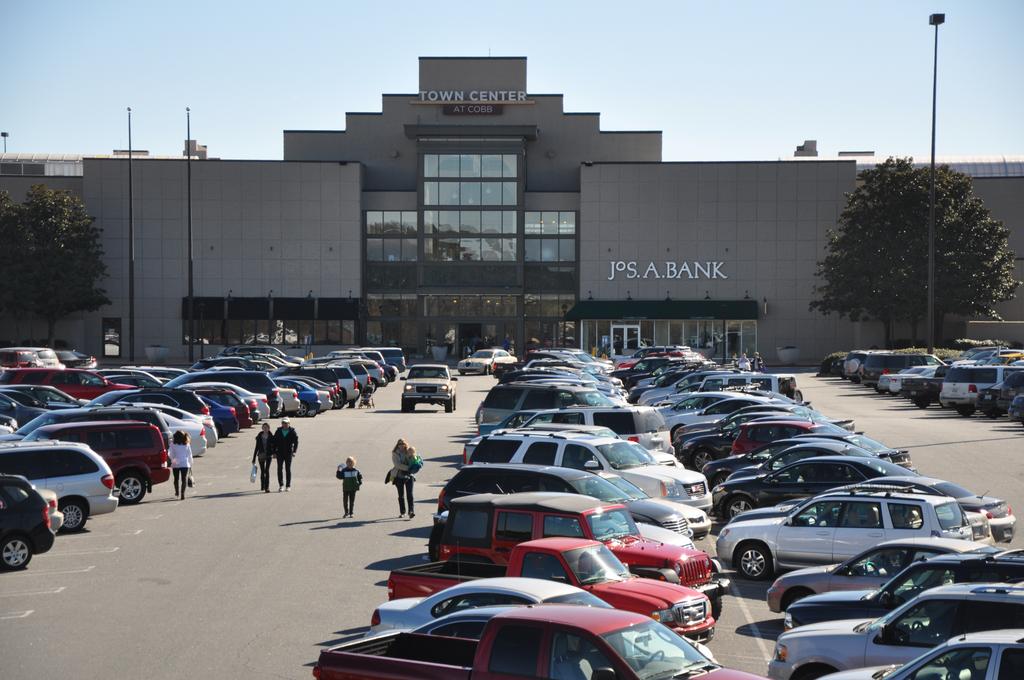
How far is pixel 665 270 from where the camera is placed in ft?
284

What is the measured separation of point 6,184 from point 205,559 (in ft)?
255

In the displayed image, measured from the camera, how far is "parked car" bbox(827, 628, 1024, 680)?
28.0ft

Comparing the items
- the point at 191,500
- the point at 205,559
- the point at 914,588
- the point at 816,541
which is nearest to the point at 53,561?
the point at 205,559

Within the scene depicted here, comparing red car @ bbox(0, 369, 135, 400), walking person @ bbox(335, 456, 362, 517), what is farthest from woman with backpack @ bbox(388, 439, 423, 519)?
red car @ bbox(0, 369, 135, 400)

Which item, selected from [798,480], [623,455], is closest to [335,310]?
[623,455]

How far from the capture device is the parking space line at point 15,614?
15680mm

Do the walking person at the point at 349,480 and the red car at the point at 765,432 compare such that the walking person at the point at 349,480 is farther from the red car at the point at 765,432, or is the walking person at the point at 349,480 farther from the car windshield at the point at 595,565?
the car windshield at the point at 595,565

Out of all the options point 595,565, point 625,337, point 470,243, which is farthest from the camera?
point 470,243

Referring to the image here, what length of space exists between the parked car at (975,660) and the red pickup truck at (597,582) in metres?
3.88

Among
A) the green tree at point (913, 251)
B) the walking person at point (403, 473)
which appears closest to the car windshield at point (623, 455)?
the walking person at point (403, 473)

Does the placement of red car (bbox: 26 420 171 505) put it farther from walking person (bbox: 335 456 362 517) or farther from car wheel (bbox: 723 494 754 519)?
car wheel (bbox: 723 494 754 519)

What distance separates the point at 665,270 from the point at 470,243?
1417 cm

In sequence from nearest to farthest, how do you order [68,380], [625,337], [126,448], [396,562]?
[396,562]
[126,448]
[68,380]
[625,337]

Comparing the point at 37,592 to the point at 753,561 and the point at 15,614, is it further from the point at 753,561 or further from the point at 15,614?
the point at 753,561
